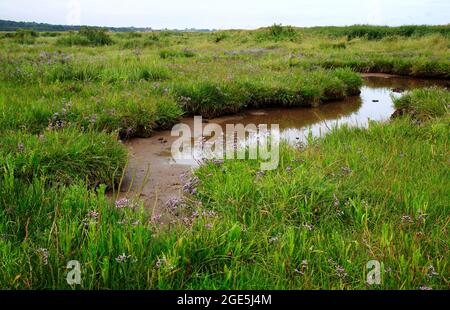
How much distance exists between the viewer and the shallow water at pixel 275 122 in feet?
16.3

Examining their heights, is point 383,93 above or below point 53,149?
above

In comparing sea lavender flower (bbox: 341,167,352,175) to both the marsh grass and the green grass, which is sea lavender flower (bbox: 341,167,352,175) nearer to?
the marsh grass

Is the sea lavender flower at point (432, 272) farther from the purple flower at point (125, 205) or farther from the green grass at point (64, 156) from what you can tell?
the green grass at point (64, 156)

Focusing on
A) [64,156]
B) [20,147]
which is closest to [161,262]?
[64,156]

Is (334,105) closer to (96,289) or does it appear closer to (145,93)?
(145,93)

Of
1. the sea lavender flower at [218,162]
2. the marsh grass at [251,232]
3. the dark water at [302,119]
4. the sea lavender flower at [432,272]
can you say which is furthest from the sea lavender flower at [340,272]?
the dark water at [302,119]

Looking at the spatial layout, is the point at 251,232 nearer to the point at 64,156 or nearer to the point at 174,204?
the point at 174,204

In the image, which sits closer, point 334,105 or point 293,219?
point 293,219
